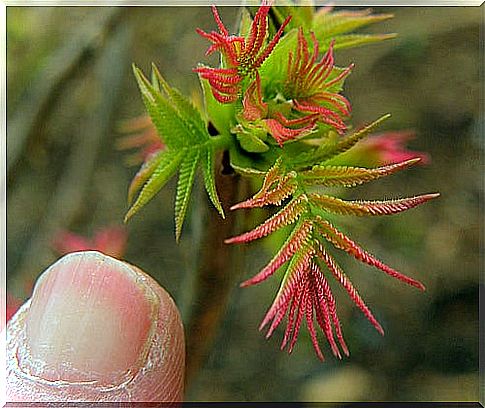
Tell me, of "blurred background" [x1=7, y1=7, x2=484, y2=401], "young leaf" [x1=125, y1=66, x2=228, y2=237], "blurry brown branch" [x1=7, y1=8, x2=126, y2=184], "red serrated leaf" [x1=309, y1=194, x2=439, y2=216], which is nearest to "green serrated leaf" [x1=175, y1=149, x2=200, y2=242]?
"young leaf" [x1=125, y1=66, x2=228, y2=237]

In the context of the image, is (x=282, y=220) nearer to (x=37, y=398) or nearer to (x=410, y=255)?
(x=37, y=398)

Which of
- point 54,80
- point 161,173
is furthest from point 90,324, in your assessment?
point 54,80

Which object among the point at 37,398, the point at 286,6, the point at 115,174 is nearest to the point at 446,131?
the point at 115,174

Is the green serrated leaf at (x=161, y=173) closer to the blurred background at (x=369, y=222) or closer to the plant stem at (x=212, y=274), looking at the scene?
the plant stem at (x=212, y=274)

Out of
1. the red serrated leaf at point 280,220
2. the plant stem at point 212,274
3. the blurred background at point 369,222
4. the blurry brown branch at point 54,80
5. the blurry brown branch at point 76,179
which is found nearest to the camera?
the red serrated leaf at point 280,220

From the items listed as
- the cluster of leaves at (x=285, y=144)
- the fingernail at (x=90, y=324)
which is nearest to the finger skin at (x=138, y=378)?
the fingernail at (x=90, y=324)

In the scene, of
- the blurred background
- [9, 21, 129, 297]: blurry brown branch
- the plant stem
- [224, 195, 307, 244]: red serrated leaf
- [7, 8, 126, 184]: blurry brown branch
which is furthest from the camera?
the blurred background

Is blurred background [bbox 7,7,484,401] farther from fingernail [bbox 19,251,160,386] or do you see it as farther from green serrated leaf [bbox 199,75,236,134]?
green serrated leaf [bbox 199,75,236,134]

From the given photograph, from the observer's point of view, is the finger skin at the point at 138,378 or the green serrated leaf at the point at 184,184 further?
the finger skin at the point at 138,378
